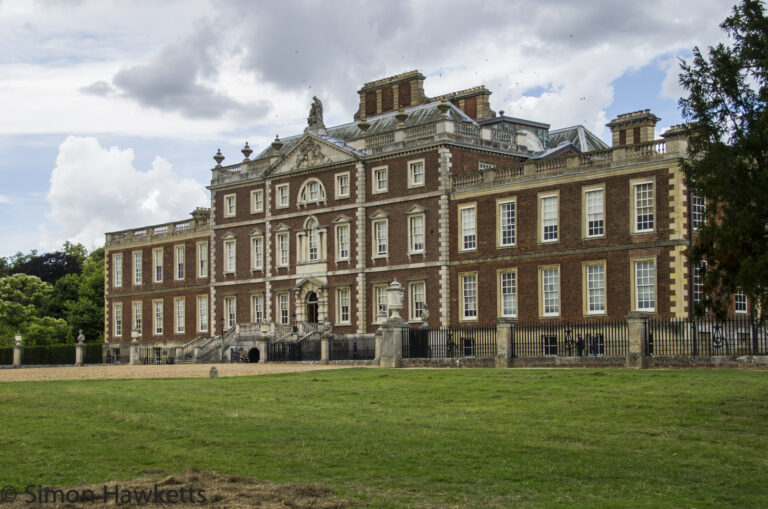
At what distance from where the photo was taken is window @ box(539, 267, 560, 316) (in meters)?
47.8

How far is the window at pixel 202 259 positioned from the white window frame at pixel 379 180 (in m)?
16.7

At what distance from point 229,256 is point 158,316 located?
387 inches

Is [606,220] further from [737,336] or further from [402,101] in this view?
[402,101]

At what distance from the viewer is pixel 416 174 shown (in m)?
53.9

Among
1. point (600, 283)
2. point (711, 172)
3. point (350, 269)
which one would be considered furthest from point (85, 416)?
point (350, 269)

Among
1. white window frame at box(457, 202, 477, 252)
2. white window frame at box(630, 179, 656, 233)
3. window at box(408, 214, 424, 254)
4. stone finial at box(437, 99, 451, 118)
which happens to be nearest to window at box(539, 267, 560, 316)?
white window frame at box(457, 202, 477, 252)

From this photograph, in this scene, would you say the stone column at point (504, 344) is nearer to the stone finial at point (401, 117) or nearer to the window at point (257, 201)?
the stone finial at point (401, 117)

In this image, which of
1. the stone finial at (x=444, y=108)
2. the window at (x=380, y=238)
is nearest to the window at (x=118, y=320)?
the window at (x=380, y=238)

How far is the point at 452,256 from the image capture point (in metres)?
52.2

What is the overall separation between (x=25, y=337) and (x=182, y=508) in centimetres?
7117

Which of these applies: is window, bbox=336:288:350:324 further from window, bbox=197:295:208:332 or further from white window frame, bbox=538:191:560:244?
window, bbox=197:295:208:332

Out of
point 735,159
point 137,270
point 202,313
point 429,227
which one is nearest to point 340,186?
point 429,227

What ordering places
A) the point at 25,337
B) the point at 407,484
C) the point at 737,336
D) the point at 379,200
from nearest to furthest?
the point at 407,484 < the point at 737,336 < the point at 379,200 < the point at 25,337

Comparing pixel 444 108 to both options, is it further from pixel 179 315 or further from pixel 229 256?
pixel 179 315
